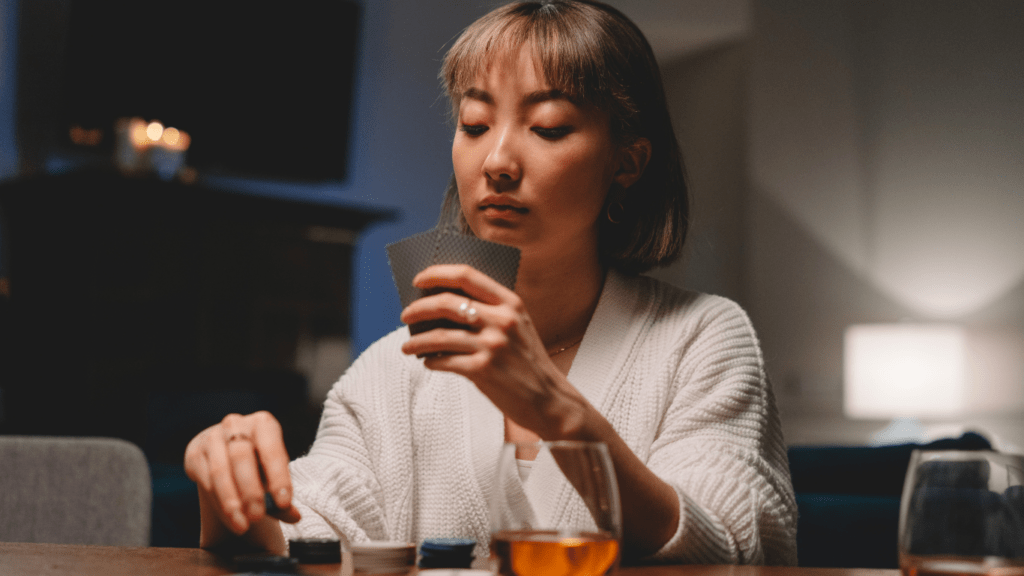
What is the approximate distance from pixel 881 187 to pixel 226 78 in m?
3.88

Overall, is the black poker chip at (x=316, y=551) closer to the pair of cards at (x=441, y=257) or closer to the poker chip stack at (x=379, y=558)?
the poker chip stack at (x=379, y=558)

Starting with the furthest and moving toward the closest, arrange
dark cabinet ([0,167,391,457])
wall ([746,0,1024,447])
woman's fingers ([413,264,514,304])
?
1. wall ([746,0,1024,447])
2. dark cabinet ([0,167,391,457])
3. woman's fingers ([413,264,514,304])

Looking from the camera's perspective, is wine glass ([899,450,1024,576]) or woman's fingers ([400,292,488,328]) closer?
wine glass ([899,450,1024,576])

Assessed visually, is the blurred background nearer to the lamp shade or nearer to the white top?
the lamp shade

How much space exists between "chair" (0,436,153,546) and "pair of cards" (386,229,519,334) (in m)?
0.80

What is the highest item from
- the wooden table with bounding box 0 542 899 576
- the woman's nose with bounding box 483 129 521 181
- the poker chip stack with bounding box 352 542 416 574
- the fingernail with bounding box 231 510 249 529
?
the woman's nose with bounding box 483 129 521 181

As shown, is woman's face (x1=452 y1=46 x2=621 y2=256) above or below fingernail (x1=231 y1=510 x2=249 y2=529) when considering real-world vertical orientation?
above

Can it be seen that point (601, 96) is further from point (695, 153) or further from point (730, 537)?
point (695, 153)

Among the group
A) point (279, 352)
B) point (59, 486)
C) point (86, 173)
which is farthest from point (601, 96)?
point (279, 352)

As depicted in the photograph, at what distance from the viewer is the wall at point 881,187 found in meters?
4.99

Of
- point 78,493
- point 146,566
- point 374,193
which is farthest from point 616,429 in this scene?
point 374,193

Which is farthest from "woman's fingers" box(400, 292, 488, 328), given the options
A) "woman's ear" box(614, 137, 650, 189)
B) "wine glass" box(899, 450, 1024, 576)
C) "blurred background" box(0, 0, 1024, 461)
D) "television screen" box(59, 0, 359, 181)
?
"television screen" box(59, 0, 359, 181)

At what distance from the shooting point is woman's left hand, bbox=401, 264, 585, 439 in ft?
2.52

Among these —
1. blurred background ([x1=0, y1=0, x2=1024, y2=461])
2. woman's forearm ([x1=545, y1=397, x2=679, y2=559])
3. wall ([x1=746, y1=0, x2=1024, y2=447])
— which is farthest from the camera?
wall ([x1=746, y1=0, x2=1024, y2=447])
